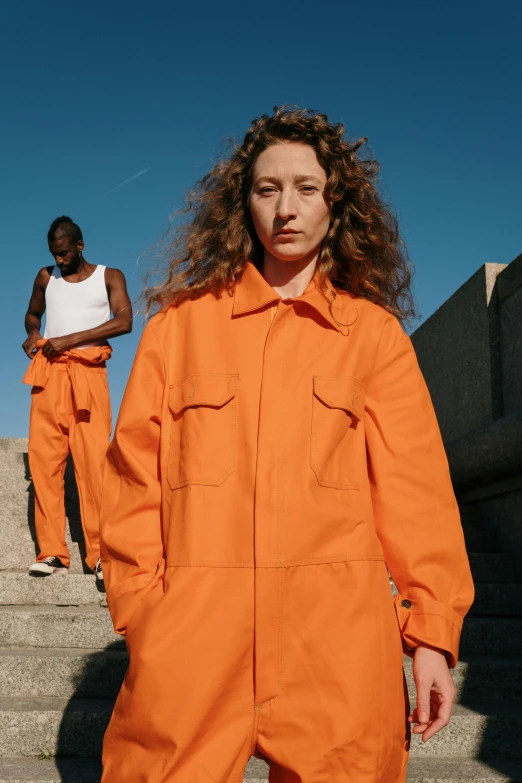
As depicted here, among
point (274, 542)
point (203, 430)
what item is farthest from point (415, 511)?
point (203, 430)

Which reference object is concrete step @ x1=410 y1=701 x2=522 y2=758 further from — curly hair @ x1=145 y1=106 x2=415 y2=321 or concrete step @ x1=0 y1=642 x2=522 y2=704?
curly hair @ x1=145 y1=106 x2=415 y2=321

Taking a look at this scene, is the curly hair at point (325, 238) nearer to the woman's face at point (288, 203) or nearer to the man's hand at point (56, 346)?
the woman's face at point (288, 203)

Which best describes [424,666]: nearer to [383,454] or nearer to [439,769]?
[383,454]

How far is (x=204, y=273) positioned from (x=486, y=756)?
261 centimetres

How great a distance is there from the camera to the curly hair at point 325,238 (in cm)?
196

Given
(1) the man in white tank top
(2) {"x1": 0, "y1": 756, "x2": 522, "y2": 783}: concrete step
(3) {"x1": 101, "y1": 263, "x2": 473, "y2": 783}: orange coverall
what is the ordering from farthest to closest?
(1) the man in white tank top
(2) {"x1": 0, "y1": 756, "x2": 522, "y2": 783}: concrete step
(3) {"x1": 101, "y1": 263, "x2": 473, "y2": 783}: orange coverall

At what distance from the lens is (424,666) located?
1.55 meters

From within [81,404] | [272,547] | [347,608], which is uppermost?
[81,404]

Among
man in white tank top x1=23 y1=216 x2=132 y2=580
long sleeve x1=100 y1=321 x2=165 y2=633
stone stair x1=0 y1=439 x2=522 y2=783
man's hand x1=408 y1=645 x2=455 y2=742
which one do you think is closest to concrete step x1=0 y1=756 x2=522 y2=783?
stone stair x1=0 y1=439 x2=522 y2=783

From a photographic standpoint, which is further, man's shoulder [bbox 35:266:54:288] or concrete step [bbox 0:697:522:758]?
man's shoulder [bbox 35:266:54:288]

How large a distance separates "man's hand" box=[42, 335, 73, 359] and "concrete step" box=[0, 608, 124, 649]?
4.90 ft

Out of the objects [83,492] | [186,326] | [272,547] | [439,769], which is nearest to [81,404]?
[83,492]

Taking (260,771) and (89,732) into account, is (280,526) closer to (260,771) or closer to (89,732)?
(260,771)

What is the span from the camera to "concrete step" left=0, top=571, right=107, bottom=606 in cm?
447
